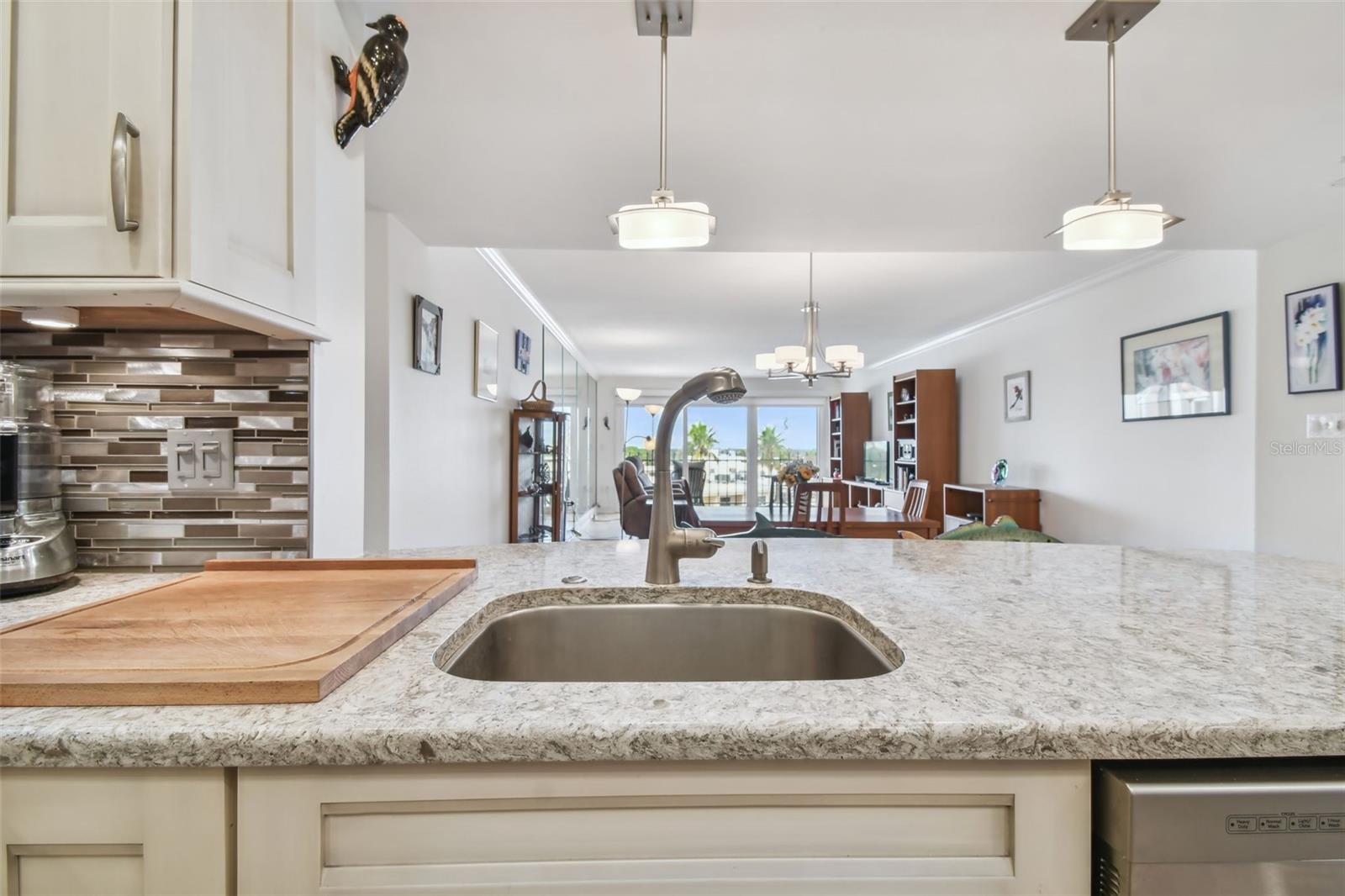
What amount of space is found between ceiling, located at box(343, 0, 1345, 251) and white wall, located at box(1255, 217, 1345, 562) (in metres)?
0.33

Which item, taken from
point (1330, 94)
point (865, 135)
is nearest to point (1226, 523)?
point (1330, 94)

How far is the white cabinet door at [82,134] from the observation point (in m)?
0.78

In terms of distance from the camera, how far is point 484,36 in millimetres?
1504

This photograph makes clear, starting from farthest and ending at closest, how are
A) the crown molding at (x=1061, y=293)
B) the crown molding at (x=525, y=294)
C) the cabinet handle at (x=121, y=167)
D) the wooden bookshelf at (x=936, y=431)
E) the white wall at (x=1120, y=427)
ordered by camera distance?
the wooden bookshelf at (x=936, y=431) < the crown molding at (x=525, y=294) < the crown molding at (x=1061, y=293) < the white wall at (x=1120, y=427) < the cabinet handle at (x=121, y=167)

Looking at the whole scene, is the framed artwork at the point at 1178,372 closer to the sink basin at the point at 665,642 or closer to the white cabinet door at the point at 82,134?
the sink basin at the point at 665,642

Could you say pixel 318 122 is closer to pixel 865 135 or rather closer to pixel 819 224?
pixel 865 135

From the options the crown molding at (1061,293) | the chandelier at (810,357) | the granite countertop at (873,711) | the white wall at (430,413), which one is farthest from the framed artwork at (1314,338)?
the white wall at (430,413)

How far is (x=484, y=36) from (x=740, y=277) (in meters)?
3.17

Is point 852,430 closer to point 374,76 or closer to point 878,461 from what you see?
point 878,461

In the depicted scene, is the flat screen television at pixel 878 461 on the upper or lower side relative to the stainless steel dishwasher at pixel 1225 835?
upper

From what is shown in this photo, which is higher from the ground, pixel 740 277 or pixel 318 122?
pixel 740 277

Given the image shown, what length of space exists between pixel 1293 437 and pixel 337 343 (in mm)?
4112

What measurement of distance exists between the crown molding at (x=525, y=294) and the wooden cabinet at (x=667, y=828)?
3001 millimetres

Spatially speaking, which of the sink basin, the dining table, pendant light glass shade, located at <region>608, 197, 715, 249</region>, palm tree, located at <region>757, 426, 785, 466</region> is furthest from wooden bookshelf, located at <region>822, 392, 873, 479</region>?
the sink basin
